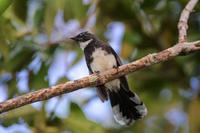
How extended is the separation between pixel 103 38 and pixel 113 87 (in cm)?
111

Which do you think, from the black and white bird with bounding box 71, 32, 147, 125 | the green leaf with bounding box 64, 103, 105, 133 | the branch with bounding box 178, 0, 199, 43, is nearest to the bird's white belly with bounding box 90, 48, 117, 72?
the black and white bird with bounding box 71, 32, 147, 125

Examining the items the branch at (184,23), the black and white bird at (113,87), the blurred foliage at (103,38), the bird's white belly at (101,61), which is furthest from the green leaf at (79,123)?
the branch at (184,23)

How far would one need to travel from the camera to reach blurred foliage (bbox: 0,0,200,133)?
501 cm

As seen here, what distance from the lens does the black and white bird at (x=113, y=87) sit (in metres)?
4.26

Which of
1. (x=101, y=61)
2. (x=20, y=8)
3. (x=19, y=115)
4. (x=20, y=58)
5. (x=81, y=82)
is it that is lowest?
(x=81, y=82)

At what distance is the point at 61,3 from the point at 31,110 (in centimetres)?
87

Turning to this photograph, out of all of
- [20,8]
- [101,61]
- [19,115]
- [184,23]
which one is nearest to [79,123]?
[19,115]

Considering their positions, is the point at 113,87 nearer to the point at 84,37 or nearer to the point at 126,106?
the point at 126,106

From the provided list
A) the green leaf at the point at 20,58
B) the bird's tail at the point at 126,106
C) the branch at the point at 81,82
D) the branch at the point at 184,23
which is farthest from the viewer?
the green leaf at the point at 20,58

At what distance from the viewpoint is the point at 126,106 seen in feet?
14.8

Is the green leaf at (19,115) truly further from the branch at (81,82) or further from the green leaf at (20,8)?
the branch at (81,82)

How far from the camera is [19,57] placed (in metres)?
5.16

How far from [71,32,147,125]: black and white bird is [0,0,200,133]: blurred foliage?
0.42 m

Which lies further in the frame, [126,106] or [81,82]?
[126,106]
